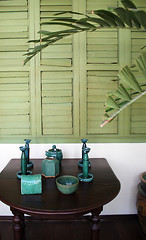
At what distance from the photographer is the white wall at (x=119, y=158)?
6.93 feet

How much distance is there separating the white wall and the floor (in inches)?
3.6

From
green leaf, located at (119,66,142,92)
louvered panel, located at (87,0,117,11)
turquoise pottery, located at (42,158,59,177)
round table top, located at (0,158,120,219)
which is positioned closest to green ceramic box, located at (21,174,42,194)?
round table top, located at (0,158,120,219)

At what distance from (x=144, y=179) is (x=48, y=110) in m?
1.23

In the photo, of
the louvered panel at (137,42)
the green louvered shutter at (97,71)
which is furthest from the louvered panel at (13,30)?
the louvered panel at (137,42)

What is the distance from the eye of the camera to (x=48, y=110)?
Answer: 207cm

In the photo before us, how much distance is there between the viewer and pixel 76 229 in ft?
6.52

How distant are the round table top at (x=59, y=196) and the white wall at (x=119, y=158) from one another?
486 millimetres

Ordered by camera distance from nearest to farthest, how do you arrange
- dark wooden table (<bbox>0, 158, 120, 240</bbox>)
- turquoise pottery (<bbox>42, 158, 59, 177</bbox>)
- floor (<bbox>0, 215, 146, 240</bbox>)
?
dark wooden table (<bbox>0, 158, 120, 240</bbox>) → turquoise pottery (<bbox>42, 158, 59, 177</bbox>) → floor (<bbox>0, 215, 146, 240</bbox>)

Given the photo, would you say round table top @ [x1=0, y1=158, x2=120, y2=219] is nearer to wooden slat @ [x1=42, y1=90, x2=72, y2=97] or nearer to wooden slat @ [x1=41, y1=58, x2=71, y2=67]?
wooden slat @ [x1=42, y1=90, x2=72, y2=97]

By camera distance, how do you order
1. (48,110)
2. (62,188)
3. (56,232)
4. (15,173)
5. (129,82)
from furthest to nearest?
(48,110)
(56,232)
(15,173)
(62,188)
(129,82)

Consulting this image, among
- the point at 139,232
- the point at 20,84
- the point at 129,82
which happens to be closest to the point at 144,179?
the point at 139,232

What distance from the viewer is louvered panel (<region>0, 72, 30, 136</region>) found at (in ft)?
6.73

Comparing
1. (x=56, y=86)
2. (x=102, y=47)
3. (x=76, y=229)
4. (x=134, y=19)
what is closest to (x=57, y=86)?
(x=56, y=86)

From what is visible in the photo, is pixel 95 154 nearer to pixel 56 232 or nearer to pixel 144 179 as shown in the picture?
pixel 144 179
